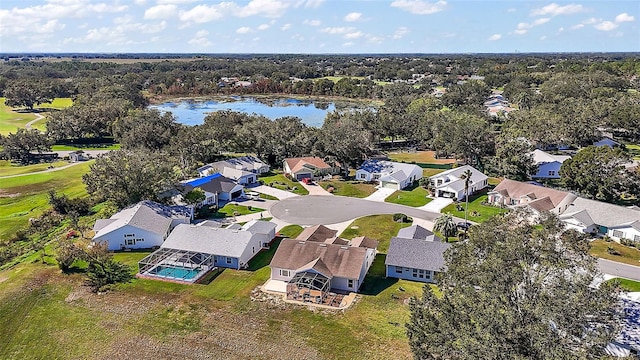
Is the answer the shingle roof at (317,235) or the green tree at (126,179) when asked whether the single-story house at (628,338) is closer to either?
the shingle roof at (317,235)

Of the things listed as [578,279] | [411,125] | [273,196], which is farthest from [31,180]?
[578,279]

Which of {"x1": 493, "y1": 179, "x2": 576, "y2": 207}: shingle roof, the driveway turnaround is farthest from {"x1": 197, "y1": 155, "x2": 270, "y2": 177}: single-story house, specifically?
{"x1": 493, "y1": 179, "x2": 576, "y2": 207}: shingle roof

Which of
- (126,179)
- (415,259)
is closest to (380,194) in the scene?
(415,259)

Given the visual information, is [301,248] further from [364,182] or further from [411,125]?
[411,125]

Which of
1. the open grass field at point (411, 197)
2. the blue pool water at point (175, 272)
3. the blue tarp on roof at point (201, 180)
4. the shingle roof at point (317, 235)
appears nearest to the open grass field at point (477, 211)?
the open grass field at point (411, 197)

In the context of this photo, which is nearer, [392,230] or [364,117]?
[392,230]

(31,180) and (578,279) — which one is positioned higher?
(578,279)

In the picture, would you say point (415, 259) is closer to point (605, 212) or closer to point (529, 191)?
point (605, 212)
